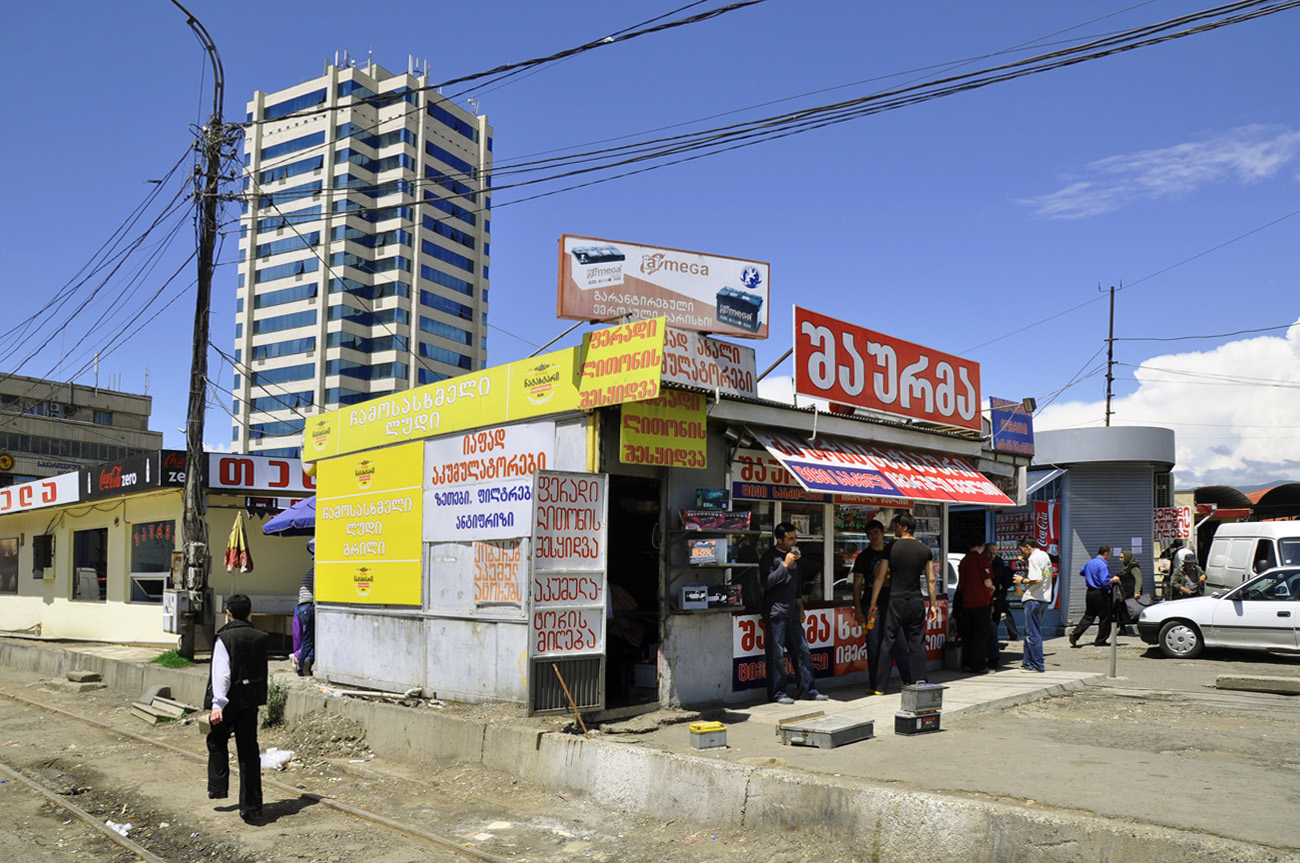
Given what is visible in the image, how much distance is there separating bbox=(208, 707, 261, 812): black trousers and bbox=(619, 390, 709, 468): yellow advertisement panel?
3903 mm

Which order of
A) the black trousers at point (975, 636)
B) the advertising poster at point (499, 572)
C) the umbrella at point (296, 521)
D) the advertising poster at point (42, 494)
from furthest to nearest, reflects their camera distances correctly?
the advertising poster at point (42, 494), the umbrella at point (296, 521), the black trousers at point (975, 636), the advertising poster at point (499, 572)

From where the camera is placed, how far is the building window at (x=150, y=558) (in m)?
19.8

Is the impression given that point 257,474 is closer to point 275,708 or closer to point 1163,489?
point 275,708

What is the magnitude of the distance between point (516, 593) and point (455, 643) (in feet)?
4.38

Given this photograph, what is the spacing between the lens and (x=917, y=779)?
6.59 meters

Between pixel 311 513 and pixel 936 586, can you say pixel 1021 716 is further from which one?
pixel 311 513

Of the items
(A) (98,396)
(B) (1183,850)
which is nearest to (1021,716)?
(B) (1183,850)

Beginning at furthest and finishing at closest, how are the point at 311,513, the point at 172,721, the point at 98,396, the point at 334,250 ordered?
1. the point at 98,396
2. the point at 334,250
3. the point at 311,513
4. the point at 172,721

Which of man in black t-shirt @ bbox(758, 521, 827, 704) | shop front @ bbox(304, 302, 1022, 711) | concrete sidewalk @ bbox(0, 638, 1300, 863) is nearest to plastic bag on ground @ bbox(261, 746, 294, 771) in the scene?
concrete sidewalk @ bbox(0, 638, 1300, 863)

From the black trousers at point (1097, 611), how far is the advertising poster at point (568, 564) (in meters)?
11.6

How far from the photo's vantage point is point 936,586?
13344 mm

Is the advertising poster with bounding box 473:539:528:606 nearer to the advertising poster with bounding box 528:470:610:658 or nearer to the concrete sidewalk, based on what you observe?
the advertising poster with bounding box 528:470:610:658

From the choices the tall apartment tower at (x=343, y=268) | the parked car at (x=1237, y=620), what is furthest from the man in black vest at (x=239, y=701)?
the tall apartment tower at (x=343, y=268)

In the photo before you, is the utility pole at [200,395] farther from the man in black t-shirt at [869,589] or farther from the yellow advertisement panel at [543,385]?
the man in black t-shirt at [869,589]
